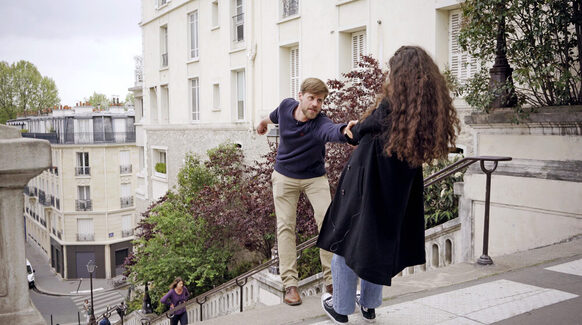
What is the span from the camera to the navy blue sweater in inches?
153

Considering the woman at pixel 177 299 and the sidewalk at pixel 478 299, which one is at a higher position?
the sidewalk at pixel 478 299

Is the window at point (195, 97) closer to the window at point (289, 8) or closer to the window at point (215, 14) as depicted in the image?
the window at point (215, 14)

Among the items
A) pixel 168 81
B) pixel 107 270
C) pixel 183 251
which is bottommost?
pixel 107 270

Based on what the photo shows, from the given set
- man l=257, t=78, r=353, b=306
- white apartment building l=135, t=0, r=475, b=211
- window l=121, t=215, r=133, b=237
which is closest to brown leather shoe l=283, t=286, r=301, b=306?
man l=257, t=78, r=353, b=306

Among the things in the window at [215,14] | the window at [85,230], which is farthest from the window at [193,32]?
the window at [85,230]

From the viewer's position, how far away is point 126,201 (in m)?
39.8

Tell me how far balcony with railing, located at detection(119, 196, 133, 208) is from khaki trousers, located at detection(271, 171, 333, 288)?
37.6 m

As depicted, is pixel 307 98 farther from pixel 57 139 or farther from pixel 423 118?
pixel 57 139

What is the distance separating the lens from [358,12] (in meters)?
13.5

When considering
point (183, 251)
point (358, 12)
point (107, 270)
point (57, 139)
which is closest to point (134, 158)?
point (57, 139)

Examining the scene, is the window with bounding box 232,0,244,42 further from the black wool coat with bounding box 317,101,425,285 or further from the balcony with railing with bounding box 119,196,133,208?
the balcony with railing with bounding box 119,196,133,208

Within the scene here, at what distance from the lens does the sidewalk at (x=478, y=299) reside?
3.59 m

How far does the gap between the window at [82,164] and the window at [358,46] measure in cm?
2991

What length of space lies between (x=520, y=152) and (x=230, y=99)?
48.9ft
